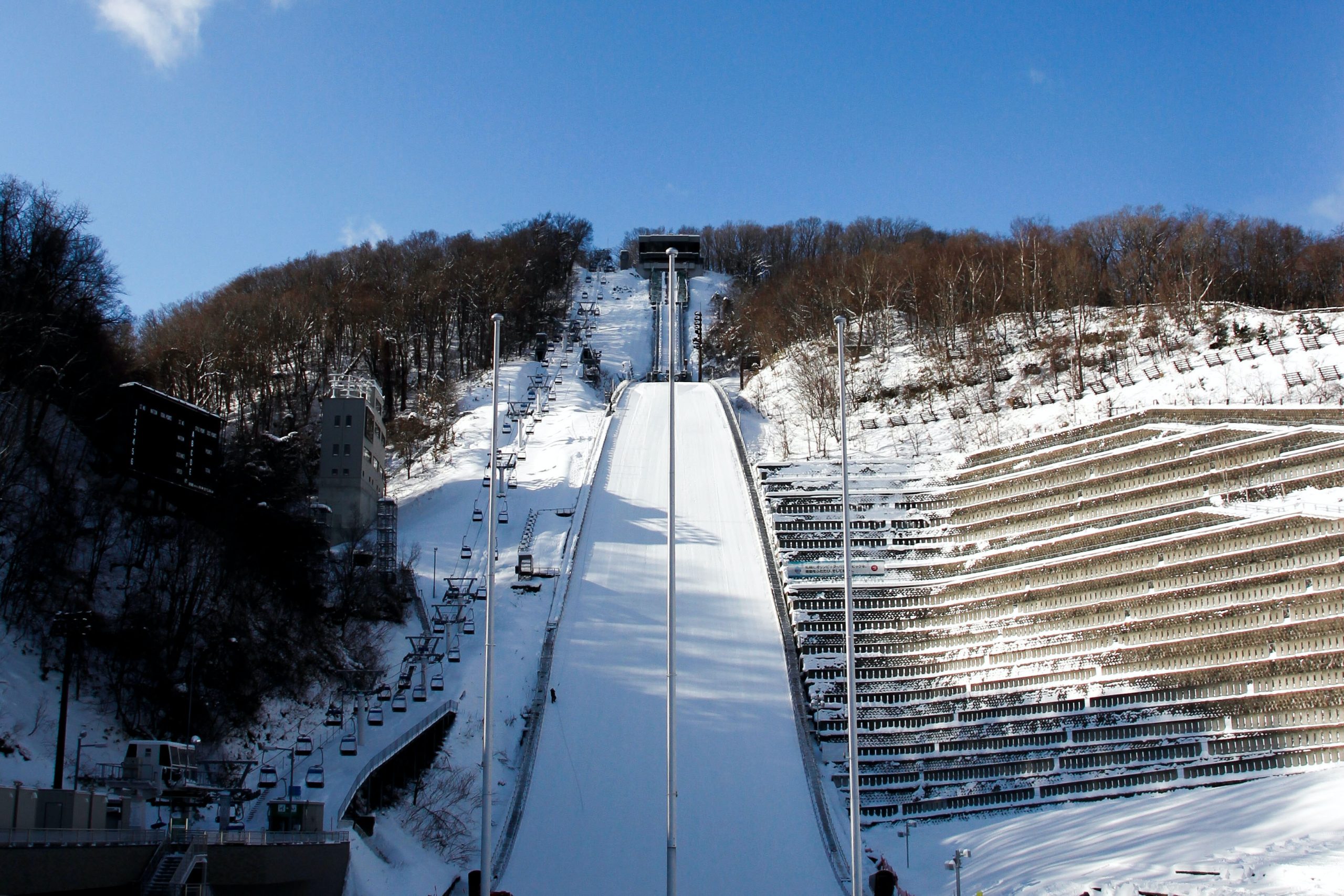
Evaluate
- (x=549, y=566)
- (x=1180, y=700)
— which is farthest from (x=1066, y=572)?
(x=549, y=566)

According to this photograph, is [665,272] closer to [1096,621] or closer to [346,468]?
[346,468]

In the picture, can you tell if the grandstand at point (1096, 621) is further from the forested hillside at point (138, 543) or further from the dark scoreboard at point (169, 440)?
the dark scoreboard at point (169, 440)

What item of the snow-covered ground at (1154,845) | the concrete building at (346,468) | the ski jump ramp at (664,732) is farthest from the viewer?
the concrete building at (346,468)

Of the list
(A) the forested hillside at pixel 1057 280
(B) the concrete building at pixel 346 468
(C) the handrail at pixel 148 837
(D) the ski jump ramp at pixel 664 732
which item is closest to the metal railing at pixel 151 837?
(C) the handrail at pixel 148 837

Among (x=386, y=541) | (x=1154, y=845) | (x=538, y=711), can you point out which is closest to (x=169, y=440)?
(x=386, y=541)

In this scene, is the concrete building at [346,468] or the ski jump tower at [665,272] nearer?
the concrete building at [346,468]

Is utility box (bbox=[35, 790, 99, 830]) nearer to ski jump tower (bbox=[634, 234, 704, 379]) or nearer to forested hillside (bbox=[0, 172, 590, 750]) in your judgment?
forested hillside (bbox=[0, 172, 590, 750])

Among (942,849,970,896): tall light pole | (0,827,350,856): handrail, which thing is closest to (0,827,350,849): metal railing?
(0,827,350,856): handrail
